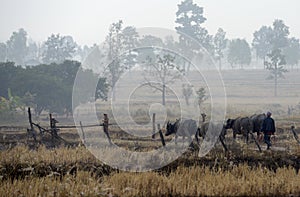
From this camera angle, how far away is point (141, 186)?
1094 centimetres

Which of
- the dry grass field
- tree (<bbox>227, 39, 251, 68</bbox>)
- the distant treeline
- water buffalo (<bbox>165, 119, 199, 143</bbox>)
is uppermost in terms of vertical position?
tree (<bbox>227, 39, 251, 68</bbox>)

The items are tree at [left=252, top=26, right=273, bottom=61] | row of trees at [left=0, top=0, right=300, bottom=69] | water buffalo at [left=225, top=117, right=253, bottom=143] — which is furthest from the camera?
tree at [left=252, top=26, right=273, bottom=61]

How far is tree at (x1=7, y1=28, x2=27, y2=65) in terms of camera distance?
121938 millimetres

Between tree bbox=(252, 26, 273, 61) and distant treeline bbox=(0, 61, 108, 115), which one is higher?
tree bbox=(252, 26, 273, 61)

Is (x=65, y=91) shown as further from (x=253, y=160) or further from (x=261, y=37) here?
(x=261, y=37)

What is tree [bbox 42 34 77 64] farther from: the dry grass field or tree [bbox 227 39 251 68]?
the dry grass field

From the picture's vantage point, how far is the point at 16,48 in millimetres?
123875

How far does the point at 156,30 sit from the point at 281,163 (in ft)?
31.1

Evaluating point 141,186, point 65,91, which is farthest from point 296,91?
point 141,186

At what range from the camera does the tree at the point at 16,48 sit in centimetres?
12194

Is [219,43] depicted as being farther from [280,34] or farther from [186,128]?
[186,128]

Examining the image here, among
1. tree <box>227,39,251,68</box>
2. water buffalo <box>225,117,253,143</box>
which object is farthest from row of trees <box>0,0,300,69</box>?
water buffalo <box>225,117,253,143</box>

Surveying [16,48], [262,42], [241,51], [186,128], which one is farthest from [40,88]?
[262,42]

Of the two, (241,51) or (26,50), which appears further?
(26,50)
